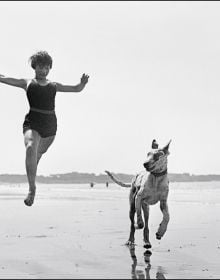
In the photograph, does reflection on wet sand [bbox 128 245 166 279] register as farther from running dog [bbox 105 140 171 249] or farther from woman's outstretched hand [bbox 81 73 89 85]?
woman's outstretched hand [bbox 81 73 89 85]

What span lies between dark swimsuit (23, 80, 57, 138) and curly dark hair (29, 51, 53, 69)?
169mm

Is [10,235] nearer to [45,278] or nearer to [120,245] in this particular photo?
[120,245]

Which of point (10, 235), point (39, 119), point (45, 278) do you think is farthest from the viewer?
point (10, 235)

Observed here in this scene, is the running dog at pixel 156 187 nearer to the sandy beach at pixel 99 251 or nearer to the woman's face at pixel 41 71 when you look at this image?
the sandy beach at pixel 99 251

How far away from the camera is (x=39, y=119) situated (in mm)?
4691

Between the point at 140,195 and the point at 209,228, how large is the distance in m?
6.47

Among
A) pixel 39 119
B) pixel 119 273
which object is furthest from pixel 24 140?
pixel 119 273

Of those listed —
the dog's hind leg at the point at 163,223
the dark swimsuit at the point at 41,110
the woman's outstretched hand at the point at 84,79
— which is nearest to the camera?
the dark swimsuit at the point at 41,110

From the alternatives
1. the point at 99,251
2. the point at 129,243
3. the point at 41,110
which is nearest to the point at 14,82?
the point at 41,110

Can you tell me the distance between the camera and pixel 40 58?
4738 millimetres

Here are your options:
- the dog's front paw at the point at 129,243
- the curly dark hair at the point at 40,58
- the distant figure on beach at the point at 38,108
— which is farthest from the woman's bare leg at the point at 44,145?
the dog's front paw at the point at 129,243

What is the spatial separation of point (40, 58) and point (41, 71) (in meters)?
0.12

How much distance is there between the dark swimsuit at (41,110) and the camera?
4641 mm

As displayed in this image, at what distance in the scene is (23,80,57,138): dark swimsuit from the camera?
4641 millimetres
